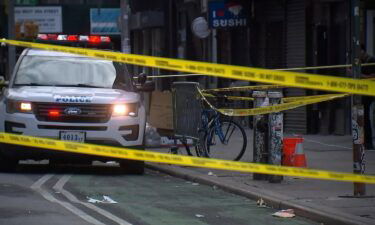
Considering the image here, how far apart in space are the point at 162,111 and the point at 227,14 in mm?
7514

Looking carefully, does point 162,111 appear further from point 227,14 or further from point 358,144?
point 227,14

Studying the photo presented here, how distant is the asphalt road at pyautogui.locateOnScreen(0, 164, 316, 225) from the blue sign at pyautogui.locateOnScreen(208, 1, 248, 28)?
10046 millimetres

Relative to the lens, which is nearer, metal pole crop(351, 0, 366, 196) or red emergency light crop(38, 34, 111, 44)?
metal pole crop(351, 0, 366, 196)

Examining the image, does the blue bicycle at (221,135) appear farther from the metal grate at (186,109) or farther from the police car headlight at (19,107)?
the police car headlight at (19,107)

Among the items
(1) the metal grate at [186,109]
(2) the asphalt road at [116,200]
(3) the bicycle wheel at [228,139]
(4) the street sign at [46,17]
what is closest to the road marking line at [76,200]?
(2) the asphalt road at [116,200]

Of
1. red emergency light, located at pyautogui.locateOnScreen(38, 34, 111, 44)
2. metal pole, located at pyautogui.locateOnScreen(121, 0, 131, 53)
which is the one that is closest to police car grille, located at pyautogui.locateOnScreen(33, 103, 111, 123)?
red emergency light, located at pyautogui.locateOnScreen(38, 34, 111, 44)

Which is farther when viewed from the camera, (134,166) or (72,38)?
(72,38)

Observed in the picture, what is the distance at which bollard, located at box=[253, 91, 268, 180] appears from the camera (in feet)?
36.8

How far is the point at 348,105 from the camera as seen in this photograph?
57.6ft

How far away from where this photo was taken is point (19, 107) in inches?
467

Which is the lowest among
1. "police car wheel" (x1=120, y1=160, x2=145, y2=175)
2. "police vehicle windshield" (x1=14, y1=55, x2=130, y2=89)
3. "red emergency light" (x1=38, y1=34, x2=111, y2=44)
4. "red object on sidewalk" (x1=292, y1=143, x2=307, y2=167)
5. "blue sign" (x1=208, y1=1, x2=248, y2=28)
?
"police car wheel" (x1=120, y1=160, x2=145, y2=175)

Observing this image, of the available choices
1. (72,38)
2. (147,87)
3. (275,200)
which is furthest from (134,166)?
(72,38)

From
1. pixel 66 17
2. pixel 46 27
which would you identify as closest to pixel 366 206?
pixel 46 27

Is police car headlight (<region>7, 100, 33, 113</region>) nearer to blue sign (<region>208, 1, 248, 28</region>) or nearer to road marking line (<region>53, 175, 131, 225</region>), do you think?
road marking line (<region>53, 175, 131, 225</region>)
